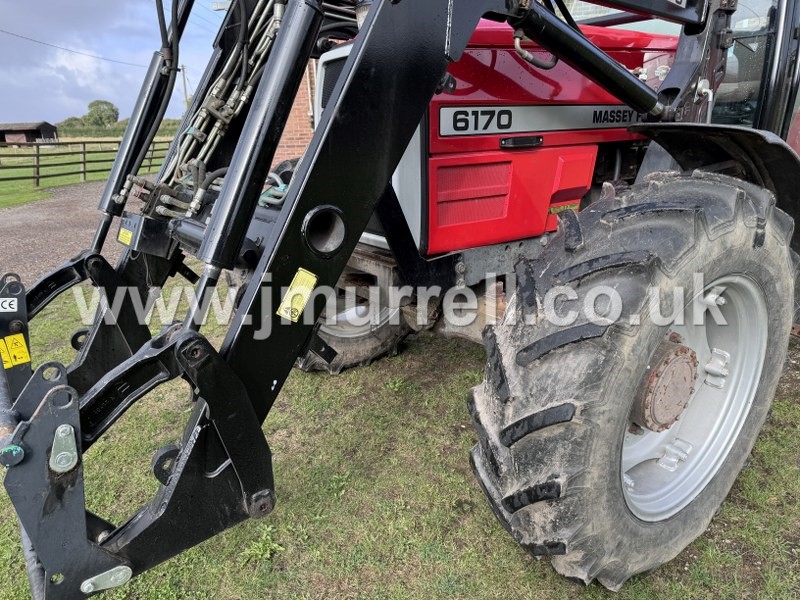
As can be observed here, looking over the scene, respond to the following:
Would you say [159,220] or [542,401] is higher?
[159,220]

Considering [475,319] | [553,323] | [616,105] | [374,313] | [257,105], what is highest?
[257,105]

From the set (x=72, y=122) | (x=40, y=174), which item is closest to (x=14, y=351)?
(x=40, y=174)

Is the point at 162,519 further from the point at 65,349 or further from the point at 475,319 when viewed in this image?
the point at 65,349

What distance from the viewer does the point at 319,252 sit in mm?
1598

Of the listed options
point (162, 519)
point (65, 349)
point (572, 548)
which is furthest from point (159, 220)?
point (65, 349)

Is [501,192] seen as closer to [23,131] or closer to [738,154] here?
[738,154]

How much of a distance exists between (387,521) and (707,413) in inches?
52.4

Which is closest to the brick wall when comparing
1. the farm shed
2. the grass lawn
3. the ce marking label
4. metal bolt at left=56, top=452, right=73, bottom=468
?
the grass lawn

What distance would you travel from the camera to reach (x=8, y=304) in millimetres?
1987

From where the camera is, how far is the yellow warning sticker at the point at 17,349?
1.99 metres

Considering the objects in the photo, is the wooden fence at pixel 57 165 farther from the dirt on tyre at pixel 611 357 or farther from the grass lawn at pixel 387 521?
the dirt on tyre at pixel 611 357

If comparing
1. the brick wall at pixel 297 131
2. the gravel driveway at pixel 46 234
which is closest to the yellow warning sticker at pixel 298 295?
the gravel driveway at pixel 46 234

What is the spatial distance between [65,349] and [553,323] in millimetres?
3704

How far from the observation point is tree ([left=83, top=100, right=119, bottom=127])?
56344 millimetres
